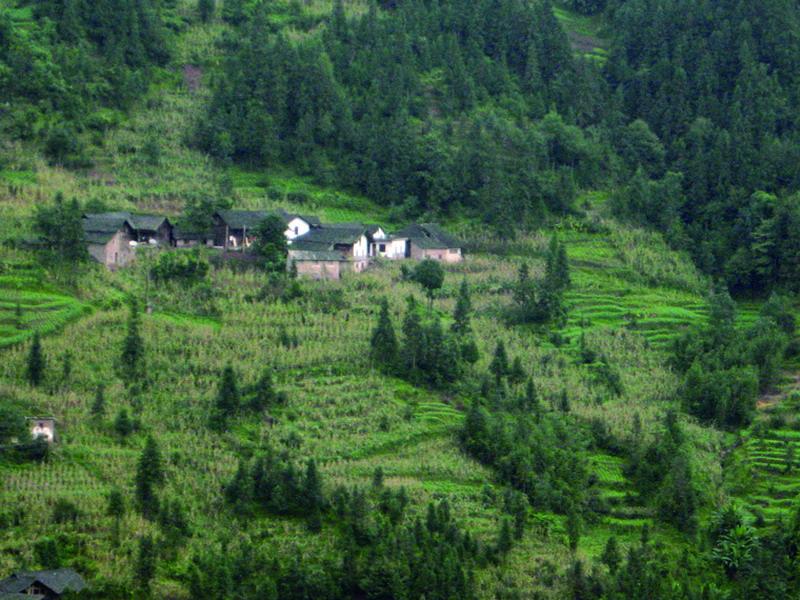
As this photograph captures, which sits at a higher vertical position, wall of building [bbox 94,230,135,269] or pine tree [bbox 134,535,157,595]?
wall of building [bbox 94,230,135,269]

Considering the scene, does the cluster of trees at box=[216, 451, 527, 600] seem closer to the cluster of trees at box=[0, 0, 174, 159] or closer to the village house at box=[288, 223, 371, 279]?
the village house at box=[288, 223, 371, 279]

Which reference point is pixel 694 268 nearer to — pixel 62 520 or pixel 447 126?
pixel 447 126

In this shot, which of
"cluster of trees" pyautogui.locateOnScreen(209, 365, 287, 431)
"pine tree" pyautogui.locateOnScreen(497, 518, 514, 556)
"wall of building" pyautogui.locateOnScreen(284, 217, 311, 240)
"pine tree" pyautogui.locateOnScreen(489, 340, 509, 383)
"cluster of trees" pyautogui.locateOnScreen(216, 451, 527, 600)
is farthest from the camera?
"wall of building" pyautogui.locateOnScreen(284, 217, 311, 240)

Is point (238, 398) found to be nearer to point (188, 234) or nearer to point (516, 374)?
point (516, 374)

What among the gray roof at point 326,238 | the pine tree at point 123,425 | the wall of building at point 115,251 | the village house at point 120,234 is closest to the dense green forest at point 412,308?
the pine tree at point 123,425

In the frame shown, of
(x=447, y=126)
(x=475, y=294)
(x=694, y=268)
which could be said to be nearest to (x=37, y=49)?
(x=447, y=126)

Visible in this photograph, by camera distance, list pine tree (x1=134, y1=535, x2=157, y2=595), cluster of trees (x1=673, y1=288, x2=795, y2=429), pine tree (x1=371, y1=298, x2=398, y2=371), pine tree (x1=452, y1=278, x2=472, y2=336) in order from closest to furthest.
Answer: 1. pine tree (x1=134, y1=535, x2=157, y2=595)
2. pine tree (x1=371, y1=298, x2=398, y2=371)
3. cluster of trees (x1=673, y1=288, x2=795, y2=429)
4. pine tree (x1=452, y1=278, x2=472, y2=336)

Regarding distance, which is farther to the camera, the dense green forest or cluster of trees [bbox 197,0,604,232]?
cluster of trees [bbox 197,0,604,232]

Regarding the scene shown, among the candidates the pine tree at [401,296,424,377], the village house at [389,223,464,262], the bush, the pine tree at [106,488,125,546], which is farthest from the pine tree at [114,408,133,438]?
the village house at [389,223,464,262]
